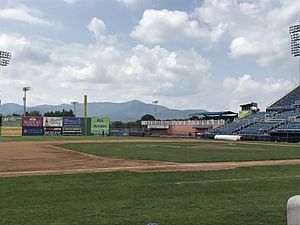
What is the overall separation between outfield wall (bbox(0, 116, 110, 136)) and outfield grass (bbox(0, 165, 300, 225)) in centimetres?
6787

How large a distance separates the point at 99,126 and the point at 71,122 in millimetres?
7637

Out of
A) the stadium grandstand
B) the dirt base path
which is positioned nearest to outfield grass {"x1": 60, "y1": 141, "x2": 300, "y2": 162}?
the dirt base path

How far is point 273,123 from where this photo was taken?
5547 cm

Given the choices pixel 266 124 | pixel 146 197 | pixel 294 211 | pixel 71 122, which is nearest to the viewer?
pixel 294 211

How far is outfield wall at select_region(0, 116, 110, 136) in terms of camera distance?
76250 millimetres

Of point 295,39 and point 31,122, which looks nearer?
point 295,39

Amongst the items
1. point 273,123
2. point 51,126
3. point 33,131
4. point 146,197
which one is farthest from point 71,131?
point 146,197

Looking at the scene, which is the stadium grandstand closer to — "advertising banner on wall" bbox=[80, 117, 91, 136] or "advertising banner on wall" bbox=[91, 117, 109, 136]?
"advertising banner on wall" bbox=[91, 117, 109, 136]

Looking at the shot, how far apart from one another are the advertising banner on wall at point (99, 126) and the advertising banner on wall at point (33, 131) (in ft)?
40.1

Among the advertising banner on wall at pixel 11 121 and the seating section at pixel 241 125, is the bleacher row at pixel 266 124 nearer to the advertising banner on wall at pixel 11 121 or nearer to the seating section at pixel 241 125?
the seating section at pixel 241 125

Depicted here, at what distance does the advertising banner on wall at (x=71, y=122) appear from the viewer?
8138 centimetres

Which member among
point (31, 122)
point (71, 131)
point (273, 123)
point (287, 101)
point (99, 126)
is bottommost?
point (71, 131)

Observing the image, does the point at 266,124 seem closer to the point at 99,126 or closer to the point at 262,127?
the point at 262,127

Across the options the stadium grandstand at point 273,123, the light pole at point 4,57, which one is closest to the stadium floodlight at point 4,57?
the light pole at point 4,57
